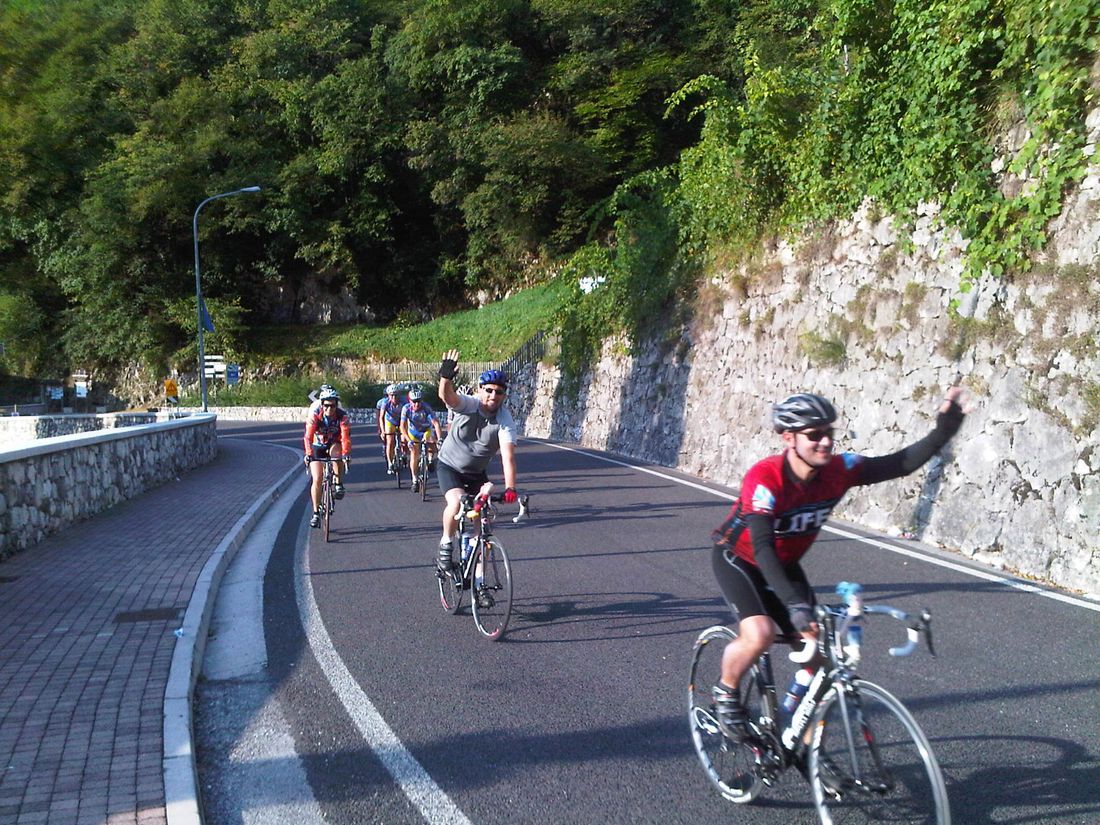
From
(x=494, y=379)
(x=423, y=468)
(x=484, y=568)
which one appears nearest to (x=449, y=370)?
(x=494, y=379)

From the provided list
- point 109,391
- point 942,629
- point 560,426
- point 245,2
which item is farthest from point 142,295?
point 942,629

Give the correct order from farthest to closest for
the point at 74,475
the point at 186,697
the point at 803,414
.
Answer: the point at 74,475
the point at 186,697
the point at 803,414

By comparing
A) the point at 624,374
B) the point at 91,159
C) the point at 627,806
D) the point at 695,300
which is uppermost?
the point at 91,159

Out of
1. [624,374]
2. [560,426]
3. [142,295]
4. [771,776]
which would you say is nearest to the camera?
[771,776]

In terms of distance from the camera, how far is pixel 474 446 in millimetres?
7309

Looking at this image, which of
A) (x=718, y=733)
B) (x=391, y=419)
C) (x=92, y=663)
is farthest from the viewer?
(x=391, y=419)

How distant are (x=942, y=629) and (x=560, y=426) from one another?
79.0 ft

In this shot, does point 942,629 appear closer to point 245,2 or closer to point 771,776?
point 771,776

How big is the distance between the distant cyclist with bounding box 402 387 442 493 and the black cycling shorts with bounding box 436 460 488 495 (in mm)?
7554

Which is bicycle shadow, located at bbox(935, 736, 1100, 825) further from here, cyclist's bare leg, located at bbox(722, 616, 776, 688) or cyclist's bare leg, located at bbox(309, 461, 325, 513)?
cyclist's bare leg, located at bbox(309, 461, 325, 513)

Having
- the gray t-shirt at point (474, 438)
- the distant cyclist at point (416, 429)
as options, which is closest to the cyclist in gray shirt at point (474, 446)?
the gray t-shirt at point (474, 438)

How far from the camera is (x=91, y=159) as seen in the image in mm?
59125

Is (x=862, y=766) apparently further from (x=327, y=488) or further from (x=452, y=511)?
(x=327, y=488)

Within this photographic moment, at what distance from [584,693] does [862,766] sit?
7.36 feet
